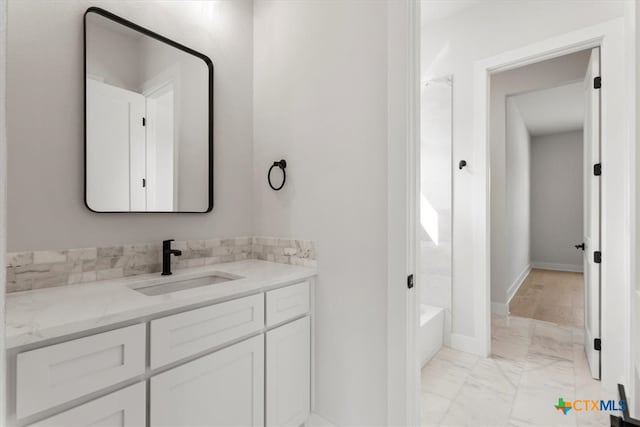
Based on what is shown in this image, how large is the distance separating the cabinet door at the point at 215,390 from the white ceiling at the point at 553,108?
397 cm

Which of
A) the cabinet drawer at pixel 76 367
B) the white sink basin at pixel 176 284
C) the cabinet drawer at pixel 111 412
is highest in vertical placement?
the white sink basin at pixel 176 284

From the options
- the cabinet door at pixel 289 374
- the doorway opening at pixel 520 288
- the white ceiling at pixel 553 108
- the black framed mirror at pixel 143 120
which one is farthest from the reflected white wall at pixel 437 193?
the black framed mirror at pixel 143 120

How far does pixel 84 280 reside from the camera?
133 cm

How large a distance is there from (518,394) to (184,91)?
2655mm

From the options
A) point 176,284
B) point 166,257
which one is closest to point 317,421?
point 176,284

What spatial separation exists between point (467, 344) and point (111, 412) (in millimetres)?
2497

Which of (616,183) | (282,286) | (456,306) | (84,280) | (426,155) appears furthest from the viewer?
(426,155)

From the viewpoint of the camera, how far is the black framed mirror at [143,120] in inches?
53.9

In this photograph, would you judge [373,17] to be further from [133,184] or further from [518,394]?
[518,394]

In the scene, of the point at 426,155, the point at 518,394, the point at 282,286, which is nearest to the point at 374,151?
the point at 282,286

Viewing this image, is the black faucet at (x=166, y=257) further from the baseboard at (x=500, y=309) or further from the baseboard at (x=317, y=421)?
the baseboard at (x=500, y=309)

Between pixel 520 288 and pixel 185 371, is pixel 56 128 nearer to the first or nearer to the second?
pixel 185 371

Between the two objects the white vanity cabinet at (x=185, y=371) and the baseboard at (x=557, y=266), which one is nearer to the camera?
the white vanity cabinet at (x=185, y=371)

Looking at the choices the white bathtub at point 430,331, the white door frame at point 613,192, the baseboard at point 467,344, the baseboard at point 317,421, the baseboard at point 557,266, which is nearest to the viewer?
the baseboard at point 317,421
